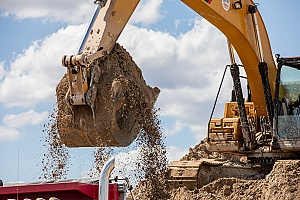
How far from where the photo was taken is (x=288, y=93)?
9.80m

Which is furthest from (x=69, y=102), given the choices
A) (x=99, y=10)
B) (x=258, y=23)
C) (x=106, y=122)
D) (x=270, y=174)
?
(x=258, y=23)

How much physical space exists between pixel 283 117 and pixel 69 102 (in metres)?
3.17

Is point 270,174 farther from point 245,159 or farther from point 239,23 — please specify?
point 239,23

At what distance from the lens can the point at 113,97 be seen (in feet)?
25.8

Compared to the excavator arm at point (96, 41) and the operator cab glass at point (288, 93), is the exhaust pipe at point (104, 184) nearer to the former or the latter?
the excavator arm at point (96, 41)

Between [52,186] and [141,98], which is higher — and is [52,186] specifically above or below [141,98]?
below

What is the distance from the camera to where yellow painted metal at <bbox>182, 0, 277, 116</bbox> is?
924 centimetres

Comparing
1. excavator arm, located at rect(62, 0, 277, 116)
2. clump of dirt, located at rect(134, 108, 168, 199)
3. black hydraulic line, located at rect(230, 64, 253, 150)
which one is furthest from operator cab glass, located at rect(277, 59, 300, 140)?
clump of dirt, located at rect(134, 108, 168, 199)

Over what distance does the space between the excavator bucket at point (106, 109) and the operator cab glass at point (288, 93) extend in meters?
2.04

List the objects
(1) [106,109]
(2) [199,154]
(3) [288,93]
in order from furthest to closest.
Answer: (2) [199,154]
(3) [288,93]
(1) [106,109]

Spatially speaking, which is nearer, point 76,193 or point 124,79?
point 76,193

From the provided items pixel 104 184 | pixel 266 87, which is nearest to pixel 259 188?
pixel 266 87

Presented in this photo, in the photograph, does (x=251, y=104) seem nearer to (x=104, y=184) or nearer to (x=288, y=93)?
(x=288, y=93)

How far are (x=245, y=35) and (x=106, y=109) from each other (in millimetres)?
2833
